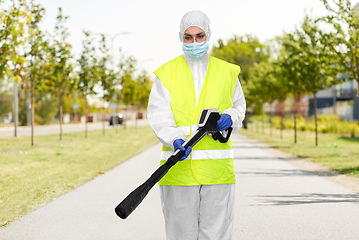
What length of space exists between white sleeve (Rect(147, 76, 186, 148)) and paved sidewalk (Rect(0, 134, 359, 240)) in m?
2.41

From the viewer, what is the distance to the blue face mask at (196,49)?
3.00 meters

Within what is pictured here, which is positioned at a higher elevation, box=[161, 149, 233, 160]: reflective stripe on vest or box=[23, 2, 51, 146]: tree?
box=[23, 2, 51, 146]: tree

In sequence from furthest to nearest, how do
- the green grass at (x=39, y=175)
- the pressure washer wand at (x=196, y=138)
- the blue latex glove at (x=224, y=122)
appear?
the green grass at (x=39, y=175) → the blue latex glove at (x=224, y=122) → the pressure washer wand at (x=196, y=138)

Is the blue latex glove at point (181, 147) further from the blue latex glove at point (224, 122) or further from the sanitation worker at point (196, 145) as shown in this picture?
the blue latex glove at point (224, 122)

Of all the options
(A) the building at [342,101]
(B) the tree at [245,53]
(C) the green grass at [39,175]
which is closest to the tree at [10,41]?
(C) the green grass at [39,175]

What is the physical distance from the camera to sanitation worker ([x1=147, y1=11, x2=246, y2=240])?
293 cm

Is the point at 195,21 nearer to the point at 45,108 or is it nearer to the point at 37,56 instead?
the point at 37,56

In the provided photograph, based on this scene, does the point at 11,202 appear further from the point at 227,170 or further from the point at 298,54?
the point at 298,54

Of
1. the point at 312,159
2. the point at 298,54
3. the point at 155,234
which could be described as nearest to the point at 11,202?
the point at 155,234

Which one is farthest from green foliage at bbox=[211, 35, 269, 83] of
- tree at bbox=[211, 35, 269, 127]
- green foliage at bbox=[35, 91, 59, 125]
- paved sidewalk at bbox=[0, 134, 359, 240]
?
paved sidewalk at bbox=[0, 134, 359, 240]

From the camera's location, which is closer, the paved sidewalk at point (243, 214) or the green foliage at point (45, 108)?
the paved sidewalk at point (243, 214)

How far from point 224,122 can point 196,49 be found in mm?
538

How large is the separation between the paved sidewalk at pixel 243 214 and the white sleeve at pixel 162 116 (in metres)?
2.41

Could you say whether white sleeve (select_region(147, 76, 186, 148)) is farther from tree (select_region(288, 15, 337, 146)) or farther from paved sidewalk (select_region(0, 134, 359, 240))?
tree (select_region(288, 15, 337, 146))
